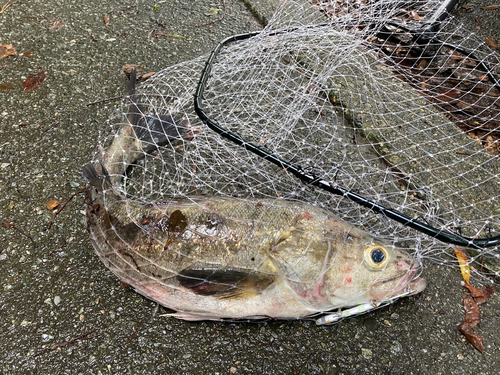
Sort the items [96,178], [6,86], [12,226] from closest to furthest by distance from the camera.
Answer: [96,178] → [12,226] → [6,86]

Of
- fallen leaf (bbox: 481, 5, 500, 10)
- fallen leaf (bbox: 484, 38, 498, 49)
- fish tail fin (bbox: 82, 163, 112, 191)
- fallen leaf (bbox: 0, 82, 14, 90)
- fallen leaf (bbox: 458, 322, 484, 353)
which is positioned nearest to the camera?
fallen leaf (bbox: 458, 322, 484, 353)

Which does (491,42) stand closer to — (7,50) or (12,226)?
(12,226)

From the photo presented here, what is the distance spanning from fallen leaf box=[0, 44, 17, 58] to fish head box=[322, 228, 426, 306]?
15.0 ft

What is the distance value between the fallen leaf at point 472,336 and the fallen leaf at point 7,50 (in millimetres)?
5627

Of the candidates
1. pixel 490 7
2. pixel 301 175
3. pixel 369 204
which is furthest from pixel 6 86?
pixel 490 7

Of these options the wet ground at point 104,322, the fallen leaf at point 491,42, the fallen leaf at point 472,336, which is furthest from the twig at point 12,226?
the fallen leaf at point 491,42

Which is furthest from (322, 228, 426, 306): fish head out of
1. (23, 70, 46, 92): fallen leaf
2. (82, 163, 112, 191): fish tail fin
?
(23, 70, 46, 92): fallen leaf

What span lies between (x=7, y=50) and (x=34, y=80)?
2.54ft

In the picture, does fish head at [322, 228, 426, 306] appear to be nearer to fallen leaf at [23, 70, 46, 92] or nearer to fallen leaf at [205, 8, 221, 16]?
fallen leaf at [23, 70, 46, 92]

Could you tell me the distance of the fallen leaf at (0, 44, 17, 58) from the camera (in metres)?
4.18

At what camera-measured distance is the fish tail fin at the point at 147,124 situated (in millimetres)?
3051

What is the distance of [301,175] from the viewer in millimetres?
2342

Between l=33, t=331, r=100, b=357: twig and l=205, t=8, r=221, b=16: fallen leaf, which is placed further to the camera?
l=205, t=8, r=221, b=16: fallen leaf

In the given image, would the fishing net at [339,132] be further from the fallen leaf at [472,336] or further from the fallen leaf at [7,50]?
the fallen leaf at [7,50]
